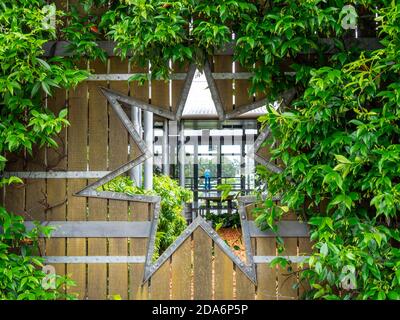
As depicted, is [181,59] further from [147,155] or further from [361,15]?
[361,15]

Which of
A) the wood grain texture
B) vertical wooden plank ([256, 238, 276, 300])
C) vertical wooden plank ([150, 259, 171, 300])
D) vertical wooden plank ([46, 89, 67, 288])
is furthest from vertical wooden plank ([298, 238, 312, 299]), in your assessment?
vertical wooden plank ([46, 89, 67, 288])

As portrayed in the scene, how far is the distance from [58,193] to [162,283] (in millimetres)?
973

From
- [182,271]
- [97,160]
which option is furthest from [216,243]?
[97,160]

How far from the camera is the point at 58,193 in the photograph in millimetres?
3395

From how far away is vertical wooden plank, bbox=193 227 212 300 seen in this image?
3.34 meters

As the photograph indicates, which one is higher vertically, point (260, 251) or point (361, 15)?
point (361, 15)

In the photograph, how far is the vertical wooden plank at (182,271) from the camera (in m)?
3.35

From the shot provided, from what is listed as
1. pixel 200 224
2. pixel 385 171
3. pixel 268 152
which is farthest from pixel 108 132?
pixel 385 171

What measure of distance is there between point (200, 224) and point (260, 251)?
1.51 feet

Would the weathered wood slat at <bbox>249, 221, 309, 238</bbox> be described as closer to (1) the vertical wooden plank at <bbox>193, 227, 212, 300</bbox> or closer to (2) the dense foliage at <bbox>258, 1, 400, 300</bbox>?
(2) the dense foliage at <bbox>258, 1, 400, 300</bbox>

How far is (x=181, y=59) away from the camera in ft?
10.3

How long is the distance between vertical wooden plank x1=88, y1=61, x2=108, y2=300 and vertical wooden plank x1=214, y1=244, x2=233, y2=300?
0.78 metres

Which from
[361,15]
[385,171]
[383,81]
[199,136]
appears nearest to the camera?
[385,171]

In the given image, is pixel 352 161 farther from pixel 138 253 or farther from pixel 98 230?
pixel 98 230
